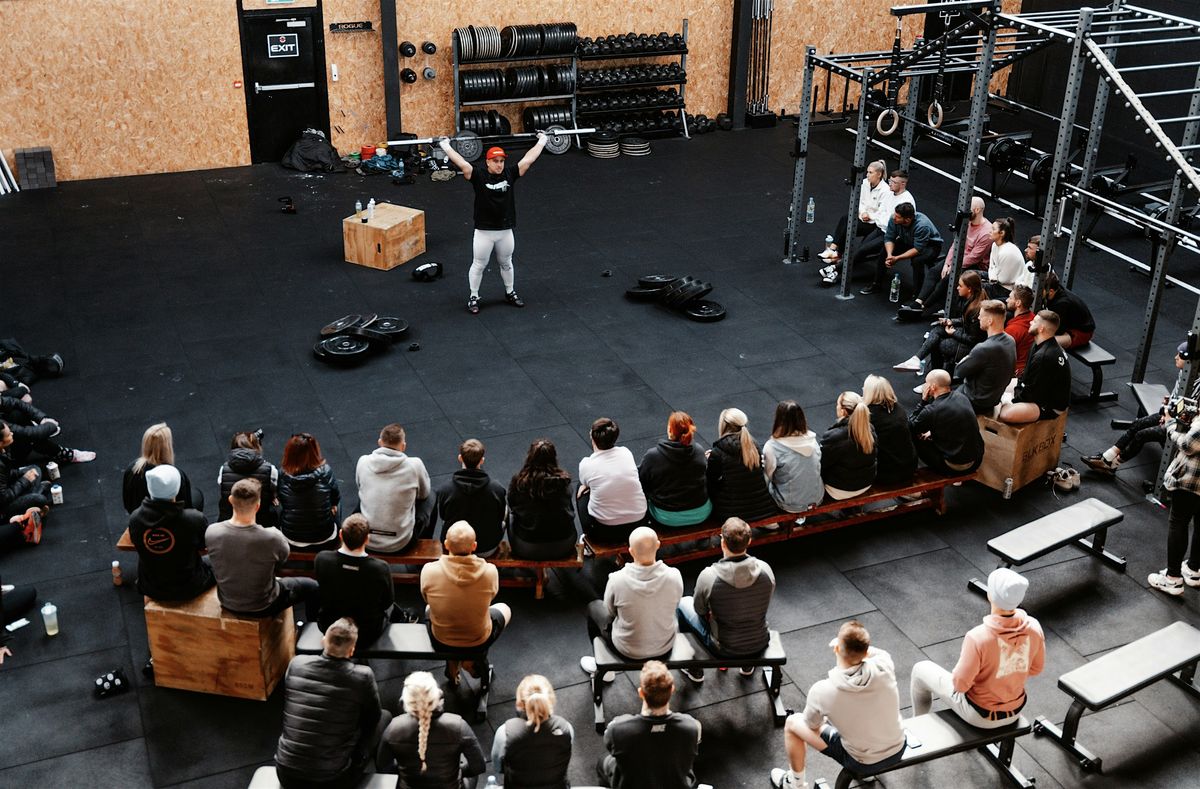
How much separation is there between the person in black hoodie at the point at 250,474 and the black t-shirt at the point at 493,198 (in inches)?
158

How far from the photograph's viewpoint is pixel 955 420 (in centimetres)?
732

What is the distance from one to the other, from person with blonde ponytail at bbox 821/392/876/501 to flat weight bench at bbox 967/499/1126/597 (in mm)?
851

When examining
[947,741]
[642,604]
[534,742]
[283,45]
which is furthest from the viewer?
[283,45]

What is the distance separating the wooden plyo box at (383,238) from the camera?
11.2m

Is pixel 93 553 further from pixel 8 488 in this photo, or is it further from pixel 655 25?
Result: pixel 655 25

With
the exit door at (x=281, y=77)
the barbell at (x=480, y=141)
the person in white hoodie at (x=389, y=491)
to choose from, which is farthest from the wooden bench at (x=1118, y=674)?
the exit door at (x=281, y=77)

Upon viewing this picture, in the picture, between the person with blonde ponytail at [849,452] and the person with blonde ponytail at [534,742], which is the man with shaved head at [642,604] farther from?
the person with blonde ponytail at [849,452]

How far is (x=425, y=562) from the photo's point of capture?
6.59 meters

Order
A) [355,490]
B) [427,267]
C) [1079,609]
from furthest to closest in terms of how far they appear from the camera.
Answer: [427,267], [355,490], [1079,609]

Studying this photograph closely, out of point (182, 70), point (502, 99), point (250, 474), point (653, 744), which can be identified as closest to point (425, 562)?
point (250, 474)

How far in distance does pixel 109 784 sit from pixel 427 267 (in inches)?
258

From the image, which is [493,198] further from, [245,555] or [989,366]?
[245,555]

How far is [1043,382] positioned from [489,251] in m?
4.82

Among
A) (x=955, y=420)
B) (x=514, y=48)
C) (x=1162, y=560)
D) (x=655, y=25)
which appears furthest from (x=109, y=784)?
(x=655, y=25)
